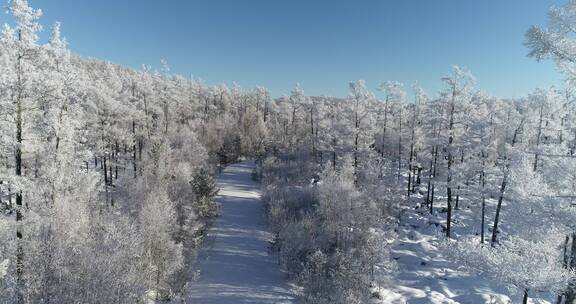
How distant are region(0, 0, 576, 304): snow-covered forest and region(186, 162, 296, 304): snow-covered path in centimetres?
113

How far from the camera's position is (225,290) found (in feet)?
74.5

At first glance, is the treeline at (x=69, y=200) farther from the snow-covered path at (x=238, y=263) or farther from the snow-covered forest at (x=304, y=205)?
the snow-covered path at (x=238, y=263)

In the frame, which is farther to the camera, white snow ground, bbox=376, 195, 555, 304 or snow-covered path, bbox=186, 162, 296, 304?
white snow ground, bbox=376, 195, 555, 304

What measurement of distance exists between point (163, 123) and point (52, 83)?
4578cm

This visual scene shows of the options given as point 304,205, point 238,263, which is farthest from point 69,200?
point 304,205

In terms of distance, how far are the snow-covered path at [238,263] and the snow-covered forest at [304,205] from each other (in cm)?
113

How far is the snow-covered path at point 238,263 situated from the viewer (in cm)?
2206

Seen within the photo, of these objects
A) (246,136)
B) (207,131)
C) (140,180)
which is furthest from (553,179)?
(246,136)

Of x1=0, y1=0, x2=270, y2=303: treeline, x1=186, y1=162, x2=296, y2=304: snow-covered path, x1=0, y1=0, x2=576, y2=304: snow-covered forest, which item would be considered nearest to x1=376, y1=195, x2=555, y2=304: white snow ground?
x1=0, y1=0, x2=576, y2=304: snow-covered forest

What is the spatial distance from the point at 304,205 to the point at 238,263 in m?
11.4

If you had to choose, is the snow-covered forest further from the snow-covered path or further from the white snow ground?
the snow-covered path

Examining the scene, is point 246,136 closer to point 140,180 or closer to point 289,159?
point 289,159

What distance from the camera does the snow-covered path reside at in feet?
72.4

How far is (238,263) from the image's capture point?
2702cm
